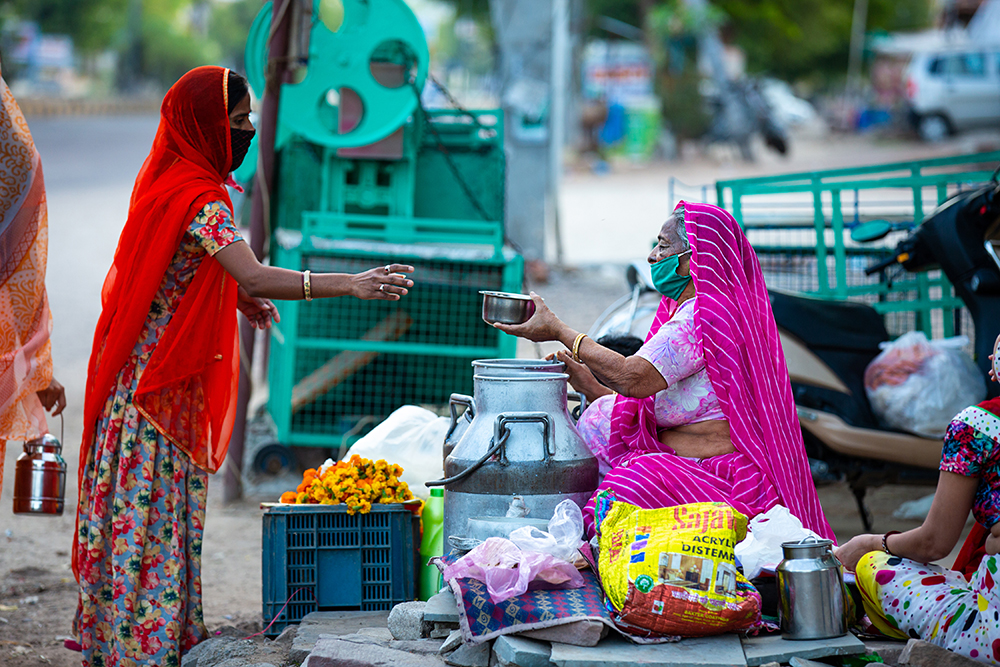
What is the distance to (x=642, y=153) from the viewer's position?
85.3 feet

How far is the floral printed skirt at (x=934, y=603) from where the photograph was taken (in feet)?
8.29

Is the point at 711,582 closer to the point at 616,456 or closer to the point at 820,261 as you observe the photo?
the point at 616,456

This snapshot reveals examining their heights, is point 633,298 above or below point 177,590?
above

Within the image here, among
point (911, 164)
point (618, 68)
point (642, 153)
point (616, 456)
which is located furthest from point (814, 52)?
point (616, 456)

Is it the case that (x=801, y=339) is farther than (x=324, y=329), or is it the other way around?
(x=324, y=329)

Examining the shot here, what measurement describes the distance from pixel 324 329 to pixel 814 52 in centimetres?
3762

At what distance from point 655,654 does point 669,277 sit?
113cm

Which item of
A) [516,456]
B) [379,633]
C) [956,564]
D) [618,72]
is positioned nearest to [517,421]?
[516,456]

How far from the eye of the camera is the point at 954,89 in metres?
22.6

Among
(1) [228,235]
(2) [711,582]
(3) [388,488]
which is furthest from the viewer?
(3) [388,488]

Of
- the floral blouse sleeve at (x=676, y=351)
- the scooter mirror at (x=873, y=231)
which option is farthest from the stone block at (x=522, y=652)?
the scooter mirror at (x=873, y=231)

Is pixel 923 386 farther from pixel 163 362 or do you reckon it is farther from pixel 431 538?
pixel 163 362

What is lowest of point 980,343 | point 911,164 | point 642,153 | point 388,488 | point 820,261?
point 388,488

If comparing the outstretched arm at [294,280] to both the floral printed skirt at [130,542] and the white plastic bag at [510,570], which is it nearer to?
the floral printed skirt at [130,542]
